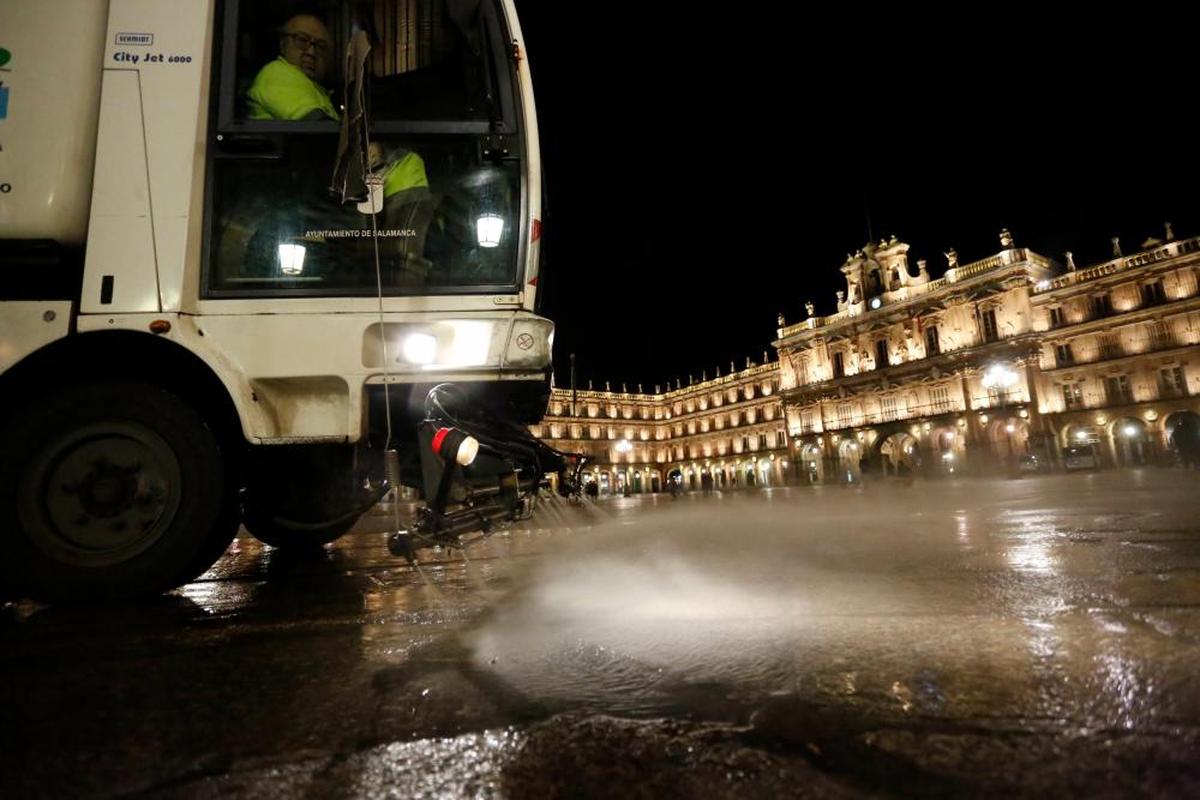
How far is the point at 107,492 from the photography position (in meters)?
2.62

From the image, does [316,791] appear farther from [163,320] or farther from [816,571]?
[816,571]

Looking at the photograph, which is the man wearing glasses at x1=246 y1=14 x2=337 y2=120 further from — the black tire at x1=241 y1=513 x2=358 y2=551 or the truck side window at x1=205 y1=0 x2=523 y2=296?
the black tire at x1=241 y1=513 x2=358 y2=551

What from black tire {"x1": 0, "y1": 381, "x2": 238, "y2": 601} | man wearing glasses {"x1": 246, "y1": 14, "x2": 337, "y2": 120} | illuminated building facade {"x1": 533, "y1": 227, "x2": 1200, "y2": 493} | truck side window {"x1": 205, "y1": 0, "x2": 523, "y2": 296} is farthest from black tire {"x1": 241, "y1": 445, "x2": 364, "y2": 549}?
illuminated building facade {"x1": 533, "y1": 227, "x2": 1200, "y2": 493}

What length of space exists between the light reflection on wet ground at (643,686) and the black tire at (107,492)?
19cm

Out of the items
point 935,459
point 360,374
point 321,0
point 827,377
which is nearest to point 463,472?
point 360,374

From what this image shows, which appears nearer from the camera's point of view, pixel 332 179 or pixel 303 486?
pixel 332 179

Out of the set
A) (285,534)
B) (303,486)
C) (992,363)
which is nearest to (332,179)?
(303,486)

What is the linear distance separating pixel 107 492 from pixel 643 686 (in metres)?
2.60

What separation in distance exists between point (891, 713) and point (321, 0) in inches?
162

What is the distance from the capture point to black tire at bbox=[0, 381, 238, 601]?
2.53 m

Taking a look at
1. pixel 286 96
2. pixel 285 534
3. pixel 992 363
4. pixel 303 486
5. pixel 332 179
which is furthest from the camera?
pixel 992 363

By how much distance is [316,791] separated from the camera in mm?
1011

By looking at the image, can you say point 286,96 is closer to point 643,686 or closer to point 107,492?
point 107,492

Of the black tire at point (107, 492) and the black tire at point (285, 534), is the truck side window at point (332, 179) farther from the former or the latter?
the black tire at point (285, 534)
